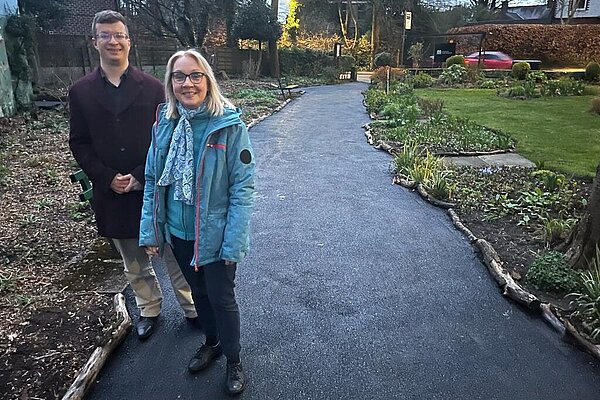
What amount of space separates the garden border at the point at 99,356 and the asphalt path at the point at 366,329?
0.20ft

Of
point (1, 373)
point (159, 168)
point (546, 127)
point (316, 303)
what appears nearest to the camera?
point (159, 168)

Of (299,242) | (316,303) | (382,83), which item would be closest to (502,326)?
(316,303)

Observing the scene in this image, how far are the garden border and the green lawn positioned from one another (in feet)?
18.5

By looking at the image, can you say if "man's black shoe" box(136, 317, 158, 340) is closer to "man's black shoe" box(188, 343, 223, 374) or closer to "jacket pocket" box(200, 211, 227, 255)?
"man's black shoe" box(188, 343, 223, 374)

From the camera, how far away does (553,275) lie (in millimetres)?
3508

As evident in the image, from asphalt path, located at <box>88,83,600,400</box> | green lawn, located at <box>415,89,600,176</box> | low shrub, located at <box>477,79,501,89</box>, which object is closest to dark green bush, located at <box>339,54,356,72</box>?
low shrub, located at <box>477,79,501,89</box>

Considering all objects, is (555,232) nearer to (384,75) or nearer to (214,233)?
(214,233)

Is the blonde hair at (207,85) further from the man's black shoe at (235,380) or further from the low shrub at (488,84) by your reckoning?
the low shrub at (488,84)

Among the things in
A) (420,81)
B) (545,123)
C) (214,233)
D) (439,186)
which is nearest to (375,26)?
(420,81)

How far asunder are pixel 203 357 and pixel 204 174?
1.09 m

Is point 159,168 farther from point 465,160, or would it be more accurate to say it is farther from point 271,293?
point 465,160

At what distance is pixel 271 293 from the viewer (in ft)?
11.5

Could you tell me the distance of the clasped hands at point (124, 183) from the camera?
266 cm

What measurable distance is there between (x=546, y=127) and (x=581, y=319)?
25.7 ft
